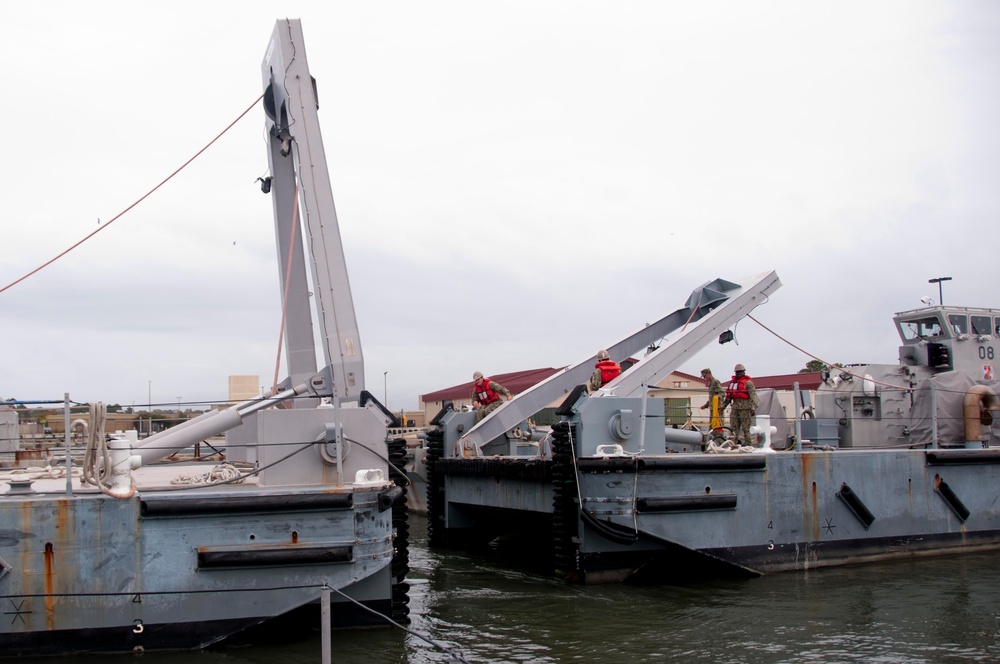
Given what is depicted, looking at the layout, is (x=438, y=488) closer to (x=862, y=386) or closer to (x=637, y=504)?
(x=637, y=504)

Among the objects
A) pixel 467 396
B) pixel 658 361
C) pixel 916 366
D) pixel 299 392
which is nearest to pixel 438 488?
pixel 658 361

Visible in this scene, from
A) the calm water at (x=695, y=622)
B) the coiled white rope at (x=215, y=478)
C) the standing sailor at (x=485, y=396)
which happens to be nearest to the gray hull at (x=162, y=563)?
the calm water at (x=695, y=622)

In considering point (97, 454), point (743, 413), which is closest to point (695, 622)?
point (743, 413)

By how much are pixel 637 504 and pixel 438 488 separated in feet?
17.3

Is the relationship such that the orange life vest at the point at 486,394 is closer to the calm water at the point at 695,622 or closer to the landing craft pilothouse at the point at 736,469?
the landing craft pilothouse at the point at 736,469

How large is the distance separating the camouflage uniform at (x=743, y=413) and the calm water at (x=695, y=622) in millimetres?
1942

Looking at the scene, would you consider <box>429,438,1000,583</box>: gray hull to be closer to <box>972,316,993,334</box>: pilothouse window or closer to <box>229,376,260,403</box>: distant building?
<box>972,316,993,334</box>: pilothouse window

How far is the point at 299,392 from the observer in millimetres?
9484

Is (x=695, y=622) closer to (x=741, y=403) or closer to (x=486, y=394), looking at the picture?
(x=741, y=403)

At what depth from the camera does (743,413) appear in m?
12.7

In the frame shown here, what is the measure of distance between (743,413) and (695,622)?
398 centimetres

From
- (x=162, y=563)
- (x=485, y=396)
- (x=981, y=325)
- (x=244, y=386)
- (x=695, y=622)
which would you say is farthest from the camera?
(x=981, y=325)

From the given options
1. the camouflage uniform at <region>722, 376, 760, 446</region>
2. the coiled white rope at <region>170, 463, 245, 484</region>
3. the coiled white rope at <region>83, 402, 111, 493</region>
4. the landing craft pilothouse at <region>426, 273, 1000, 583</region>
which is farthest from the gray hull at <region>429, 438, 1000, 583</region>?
the coiled white rope at <region>83, 402, 111, 493</region>

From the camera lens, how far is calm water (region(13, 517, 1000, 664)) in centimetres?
818
